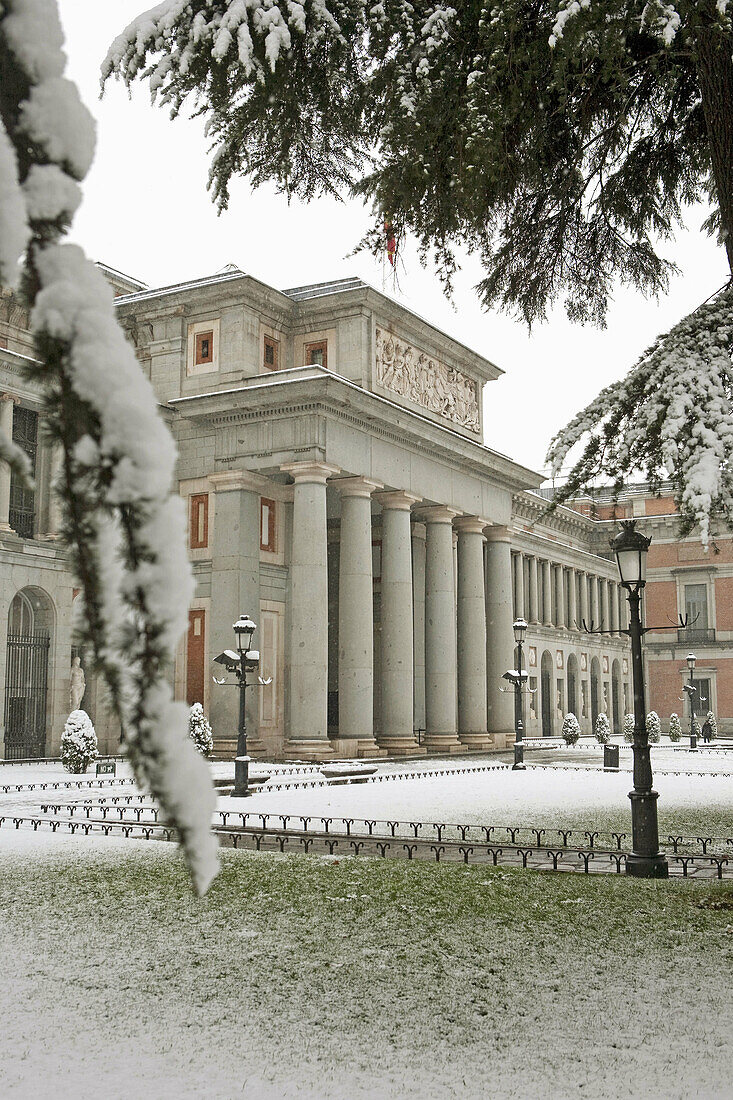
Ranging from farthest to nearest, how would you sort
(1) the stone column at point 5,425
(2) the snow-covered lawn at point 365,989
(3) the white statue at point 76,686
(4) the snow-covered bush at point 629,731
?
(3) the white statue at point 76,686 → (1) the stone column at point 5,425 → (4) the snow-covered bush at point 629,731 → (2) the snow-covered lawn at point 365,989

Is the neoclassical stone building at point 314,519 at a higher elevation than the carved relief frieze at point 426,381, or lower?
lower

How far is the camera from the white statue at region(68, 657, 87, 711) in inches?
1206

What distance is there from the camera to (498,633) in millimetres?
42625

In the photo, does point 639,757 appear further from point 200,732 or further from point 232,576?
point 232,576

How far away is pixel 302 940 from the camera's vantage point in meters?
7.92

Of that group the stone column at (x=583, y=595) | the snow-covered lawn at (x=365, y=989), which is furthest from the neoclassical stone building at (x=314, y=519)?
the stone column at (x=583, y=595)

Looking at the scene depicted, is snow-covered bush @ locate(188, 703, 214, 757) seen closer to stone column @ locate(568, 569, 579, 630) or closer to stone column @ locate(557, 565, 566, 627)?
stone column @ locate(557, 565, 566, 627)

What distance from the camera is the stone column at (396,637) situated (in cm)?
3531

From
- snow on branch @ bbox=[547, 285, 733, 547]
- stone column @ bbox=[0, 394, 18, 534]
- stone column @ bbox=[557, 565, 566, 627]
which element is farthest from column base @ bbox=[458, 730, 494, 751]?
snow on branch @ bbox=[547, 285, 733, 547]

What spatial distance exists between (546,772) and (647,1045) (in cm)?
2418

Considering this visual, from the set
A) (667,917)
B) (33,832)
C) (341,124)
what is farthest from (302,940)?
(33,832)

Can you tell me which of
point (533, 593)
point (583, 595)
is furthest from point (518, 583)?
point (583, 595)

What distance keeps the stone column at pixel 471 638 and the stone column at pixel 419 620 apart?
5.07 feet

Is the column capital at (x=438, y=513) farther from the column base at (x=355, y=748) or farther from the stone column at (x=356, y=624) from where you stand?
the column base at (x=355, y=748)
